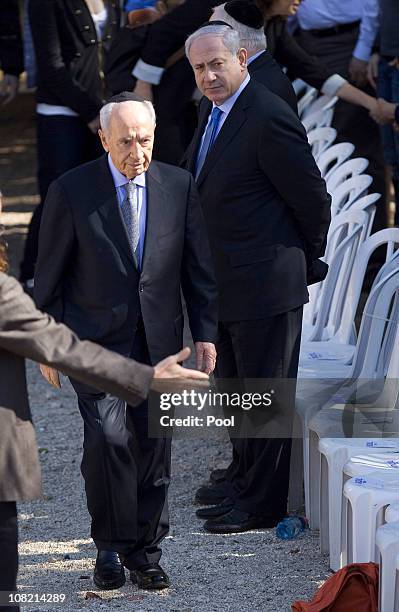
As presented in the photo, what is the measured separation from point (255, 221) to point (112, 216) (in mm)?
731

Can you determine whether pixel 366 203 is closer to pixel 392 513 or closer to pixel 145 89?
pixel 145 89

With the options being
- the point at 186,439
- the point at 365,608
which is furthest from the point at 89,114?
the point at 365,608

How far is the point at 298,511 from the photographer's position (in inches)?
208

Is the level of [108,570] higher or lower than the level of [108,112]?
lower

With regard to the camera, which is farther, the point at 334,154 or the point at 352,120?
the point at 352,120

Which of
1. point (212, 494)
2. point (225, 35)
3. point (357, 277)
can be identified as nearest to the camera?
point (225, 35)

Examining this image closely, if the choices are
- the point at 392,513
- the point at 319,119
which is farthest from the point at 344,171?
the point at 392,513

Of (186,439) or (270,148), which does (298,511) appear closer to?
(186,439)

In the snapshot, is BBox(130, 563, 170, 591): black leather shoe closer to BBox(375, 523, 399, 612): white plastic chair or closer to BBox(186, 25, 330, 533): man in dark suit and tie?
BBox(186, 25, 330, 533): man in dark suit and tie

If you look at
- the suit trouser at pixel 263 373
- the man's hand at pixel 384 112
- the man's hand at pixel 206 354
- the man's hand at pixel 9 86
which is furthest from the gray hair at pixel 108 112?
the man's hand at pixel 9 86

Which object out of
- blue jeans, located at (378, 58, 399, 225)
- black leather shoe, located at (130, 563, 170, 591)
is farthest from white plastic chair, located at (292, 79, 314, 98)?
black leather shoe, located at (130, 563, 170, 591)

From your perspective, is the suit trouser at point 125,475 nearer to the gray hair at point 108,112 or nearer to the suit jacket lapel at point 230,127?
the gray hair at point 108,112

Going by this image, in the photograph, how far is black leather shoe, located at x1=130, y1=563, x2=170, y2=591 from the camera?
178 inches

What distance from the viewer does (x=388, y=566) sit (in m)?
3.73
